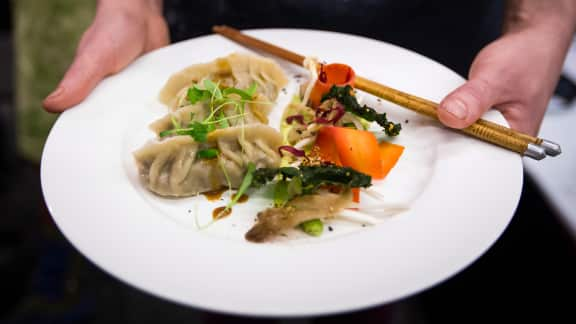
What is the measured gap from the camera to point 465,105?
1.98 metres

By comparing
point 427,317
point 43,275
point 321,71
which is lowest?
point 43,275

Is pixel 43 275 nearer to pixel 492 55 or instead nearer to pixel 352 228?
pixel 352 228

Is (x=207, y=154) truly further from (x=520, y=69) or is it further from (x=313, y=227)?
(x=520, y=69)

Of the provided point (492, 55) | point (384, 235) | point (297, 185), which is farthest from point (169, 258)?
point (492, 55)

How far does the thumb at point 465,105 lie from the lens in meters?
1.97

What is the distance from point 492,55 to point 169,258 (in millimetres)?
1782

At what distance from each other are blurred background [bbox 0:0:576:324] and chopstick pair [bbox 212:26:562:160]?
283mm

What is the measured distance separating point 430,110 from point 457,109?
0.17 meters

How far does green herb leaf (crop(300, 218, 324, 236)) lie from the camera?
1717 millimetres

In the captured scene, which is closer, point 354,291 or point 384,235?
point 354,291

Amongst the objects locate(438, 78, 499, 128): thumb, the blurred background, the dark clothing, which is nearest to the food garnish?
locate(438, 78, 499, 128): thumb

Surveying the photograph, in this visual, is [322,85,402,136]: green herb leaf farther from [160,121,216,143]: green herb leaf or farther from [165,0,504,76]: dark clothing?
[165,0,504,76]: dark clothing

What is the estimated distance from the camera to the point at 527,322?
118 inches

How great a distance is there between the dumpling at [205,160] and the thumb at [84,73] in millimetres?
443
